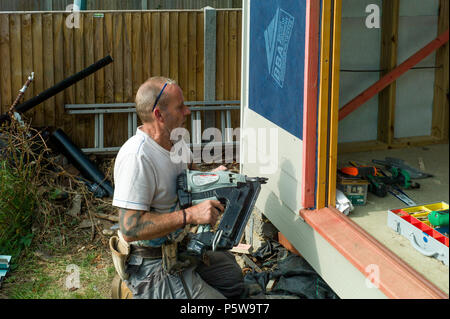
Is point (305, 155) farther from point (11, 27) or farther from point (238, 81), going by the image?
point (11, 27)

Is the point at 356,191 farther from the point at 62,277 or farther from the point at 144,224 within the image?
the point at 62,277

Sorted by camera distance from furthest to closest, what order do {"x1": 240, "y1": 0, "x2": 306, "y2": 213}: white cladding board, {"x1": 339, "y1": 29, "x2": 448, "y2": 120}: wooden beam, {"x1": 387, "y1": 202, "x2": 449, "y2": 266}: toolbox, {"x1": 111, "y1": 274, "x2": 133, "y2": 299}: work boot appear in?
{"x1": 339, "y1": 29, "x2": 448, "y2": 120}: wooden beam < {"x1": 240, "y1": 0, "x2": 306, "y2": 213}: white cladding board < {"x1": 111, "y1": 274, "x2": 133, "y2": 299}: work boot < {"x1": 387, "y1": 202, "x2": 449, "y2": 266}: toolbox

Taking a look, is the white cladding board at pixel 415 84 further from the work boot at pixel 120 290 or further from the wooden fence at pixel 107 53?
the work boot at pixel 120 290

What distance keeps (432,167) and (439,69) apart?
1.41 m

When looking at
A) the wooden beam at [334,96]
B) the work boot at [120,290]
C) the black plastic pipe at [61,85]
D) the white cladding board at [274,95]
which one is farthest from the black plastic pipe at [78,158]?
the wooden beam at [334,96]

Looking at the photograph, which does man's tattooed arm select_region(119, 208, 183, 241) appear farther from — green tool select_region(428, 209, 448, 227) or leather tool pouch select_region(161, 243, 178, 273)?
green tool select_region(428, 209, 448, 227)

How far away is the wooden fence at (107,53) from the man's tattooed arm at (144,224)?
15.1 ft

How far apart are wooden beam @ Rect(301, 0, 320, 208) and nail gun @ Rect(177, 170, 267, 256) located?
1.54 ft

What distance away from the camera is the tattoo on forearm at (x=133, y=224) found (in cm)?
328

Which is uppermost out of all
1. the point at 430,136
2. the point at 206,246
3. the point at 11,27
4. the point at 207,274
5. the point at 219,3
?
the point at 219,3

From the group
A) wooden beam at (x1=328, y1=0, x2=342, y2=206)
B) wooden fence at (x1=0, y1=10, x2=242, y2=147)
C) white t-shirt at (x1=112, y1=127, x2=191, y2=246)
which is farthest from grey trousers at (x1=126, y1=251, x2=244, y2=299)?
wooden fence at (x1=0, y1=10, x2=242, y2=147)

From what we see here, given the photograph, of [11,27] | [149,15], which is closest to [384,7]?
[149,15]

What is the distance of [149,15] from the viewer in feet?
25.2

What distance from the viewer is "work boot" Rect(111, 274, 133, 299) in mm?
3561
